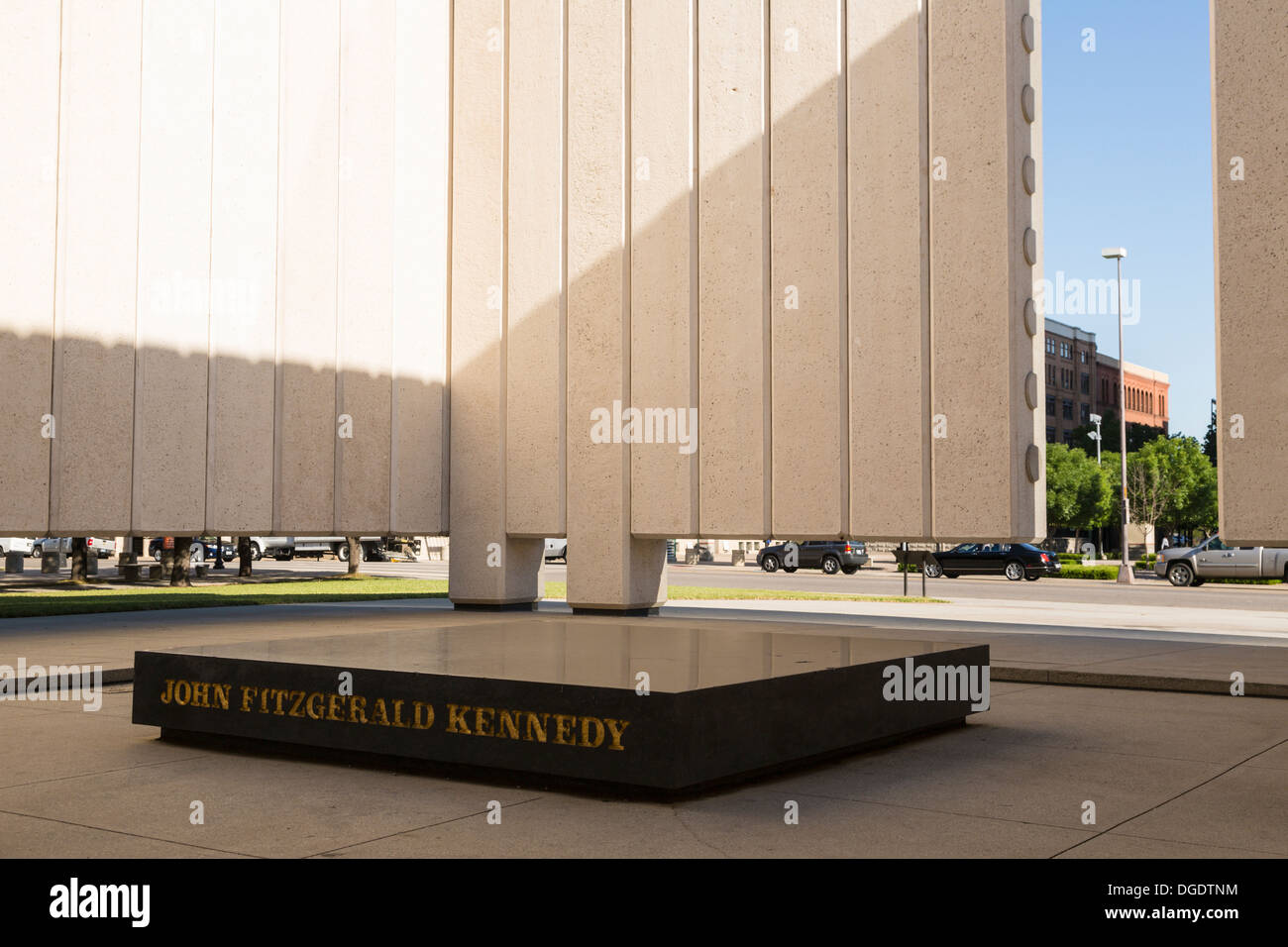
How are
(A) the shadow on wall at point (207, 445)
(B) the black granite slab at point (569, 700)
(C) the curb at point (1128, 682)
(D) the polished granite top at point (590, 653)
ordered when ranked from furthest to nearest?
(A) the shadow on wall at point (207, 445)
(C) the curb at point (1128, 682)
(D) the polished granite top at point (590, 653)
(B) the black granite slab at point (569, 700)

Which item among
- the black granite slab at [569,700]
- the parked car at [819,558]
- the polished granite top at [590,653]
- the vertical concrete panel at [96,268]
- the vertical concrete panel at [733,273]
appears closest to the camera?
the black granite slab at [569,700]

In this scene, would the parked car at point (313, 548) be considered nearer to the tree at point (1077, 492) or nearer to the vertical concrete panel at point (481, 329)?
the tree at point (1077, 492)

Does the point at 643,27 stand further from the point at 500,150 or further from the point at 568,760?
the point at 568,760

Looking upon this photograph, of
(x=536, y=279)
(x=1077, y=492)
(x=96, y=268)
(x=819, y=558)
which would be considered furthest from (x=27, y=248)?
(x=1077, y=492)

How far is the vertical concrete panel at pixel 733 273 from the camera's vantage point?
1877cm

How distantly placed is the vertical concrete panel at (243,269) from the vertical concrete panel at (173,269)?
198mm

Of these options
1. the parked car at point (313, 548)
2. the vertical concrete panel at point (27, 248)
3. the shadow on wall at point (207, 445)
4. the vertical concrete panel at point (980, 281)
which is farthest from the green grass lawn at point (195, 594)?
the parked car at point (313, 548)

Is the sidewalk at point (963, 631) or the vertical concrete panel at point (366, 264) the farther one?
the vertical concrete panel at point (366, 264)

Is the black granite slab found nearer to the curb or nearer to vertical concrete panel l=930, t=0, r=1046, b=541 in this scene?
the curb

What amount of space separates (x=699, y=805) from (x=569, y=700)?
3.09ft

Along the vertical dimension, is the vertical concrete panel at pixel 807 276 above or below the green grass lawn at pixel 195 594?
above

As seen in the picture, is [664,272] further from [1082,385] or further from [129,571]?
[1082,385]

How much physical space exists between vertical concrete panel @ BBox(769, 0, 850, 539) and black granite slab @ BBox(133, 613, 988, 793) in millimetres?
8570

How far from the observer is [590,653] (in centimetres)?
874
